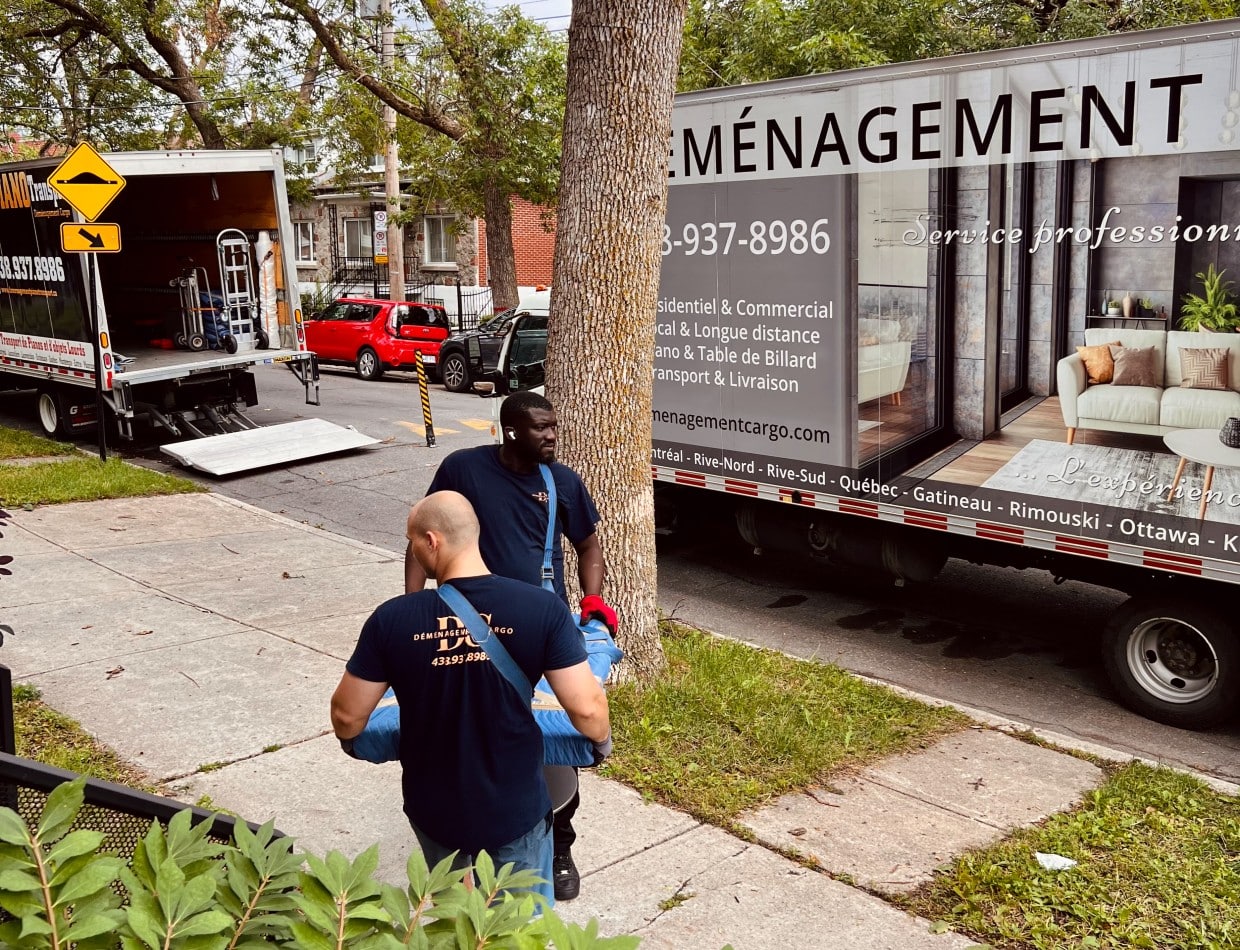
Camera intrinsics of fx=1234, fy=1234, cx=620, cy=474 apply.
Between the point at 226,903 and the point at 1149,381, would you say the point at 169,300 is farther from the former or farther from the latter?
the point at 226,903

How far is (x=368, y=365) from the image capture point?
2447cm

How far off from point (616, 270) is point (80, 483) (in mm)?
8411

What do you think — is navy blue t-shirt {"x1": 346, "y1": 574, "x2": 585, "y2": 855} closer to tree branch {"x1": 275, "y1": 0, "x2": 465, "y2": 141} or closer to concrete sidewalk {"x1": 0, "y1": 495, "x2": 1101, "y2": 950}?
concrete sidewalk {"x1": 0, "y1": 495, "x2": 1101, "y2": 950}

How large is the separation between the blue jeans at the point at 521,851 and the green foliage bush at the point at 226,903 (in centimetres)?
116

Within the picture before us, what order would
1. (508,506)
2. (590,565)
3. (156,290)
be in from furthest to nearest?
(156,290) → (590,565) → (508,506)

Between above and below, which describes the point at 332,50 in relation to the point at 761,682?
above

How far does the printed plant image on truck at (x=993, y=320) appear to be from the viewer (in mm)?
6352

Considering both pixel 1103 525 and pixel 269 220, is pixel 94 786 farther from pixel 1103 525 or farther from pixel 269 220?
pixel 269 220

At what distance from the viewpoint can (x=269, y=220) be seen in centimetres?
1650

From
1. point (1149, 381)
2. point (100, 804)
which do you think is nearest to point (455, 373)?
point (1149, 381)

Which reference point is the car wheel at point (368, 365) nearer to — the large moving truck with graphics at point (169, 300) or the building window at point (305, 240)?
the large moving truck with graphics at point (169, 300)

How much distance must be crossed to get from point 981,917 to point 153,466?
12.4 m

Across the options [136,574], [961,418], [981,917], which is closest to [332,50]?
[136,574]

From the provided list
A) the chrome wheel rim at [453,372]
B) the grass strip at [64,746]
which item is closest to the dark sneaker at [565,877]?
the grass strip at [64,746]
